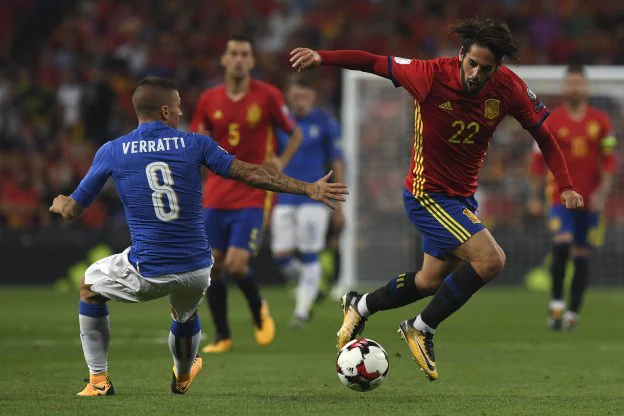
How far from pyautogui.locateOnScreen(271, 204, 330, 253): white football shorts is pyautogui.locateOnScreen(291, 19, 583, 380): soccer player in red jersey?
18.2 feet

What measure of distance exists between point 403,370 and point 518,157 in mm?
9737

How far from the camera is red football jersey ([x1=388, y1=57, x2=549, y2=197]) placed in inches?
283

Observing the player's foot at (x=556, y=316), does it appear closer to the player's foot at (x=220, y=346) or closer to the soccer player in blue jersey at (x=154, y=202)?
the player's foot at (x=220, y=346)

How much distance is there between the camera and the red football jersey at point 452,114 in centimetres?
720

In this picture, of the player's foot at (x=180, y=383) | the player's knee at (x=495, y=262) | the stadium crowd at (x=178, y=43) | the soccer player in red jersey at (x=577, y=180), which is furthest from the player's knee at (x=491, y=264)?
→ the stadium crowd at (x=178, y=43)

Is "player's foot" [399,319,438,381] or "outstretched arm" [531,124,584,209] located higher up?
"outstretched arm" [531,124,584,209]

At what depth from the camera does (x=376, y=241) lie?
17297mm

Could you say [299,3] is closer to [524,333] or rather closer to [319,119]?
[319,119]

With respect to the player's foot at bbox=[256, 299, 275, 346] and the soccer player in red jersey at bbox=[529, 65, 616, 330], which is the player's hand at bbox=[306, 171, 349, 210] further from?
the soccer player in red jersey at bbox=[529, 65, 616, 330]

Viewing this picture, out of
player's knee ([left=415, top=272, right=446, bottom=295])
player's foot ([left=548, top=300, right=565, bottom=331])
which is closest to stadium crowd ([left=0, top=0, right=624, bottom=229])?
player's foot ([left=548, top=300, right=565, bottom=331])

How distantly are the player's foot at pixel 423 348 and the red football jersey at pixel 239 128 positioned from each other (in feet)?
9.80

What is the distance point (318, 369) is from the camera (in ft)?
27.5

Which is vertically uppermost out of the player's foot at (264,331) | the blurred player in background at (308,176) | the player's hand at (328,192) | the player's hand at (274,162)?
the player's hand at (328,192)

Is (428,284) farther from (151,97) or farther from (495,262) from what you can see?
(151,97)
